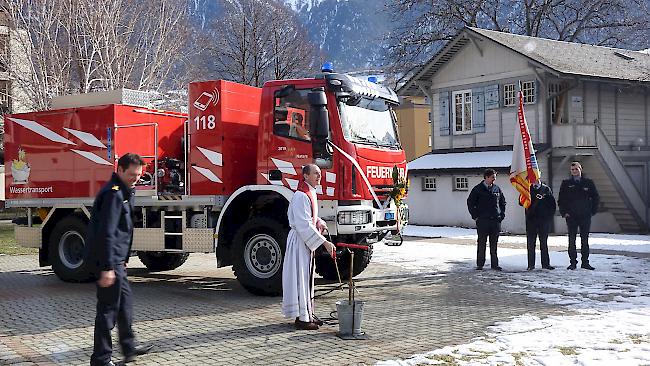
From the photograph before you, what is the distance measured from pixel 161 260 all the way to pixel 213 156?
160 inches

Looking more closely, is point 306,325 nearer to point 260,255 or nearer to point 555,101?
point 260,255

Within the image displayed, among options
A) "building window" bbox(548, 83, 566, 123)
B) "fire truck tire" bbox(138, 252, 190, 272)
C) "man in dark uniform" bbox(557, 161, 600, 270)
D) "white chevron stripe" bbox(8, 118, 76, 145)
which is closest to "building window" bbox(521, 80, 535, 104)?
"building window" bbox(548, 83, 566, 123)

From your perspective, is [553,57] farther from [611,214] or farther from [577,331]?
[577,331]

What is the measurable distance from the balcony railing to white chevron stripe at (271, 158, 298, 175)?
676 inches

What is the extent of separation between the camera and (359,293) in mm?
10812

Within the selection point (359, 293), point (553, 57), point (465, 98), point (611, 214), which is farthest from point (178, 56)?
point (359, 293)

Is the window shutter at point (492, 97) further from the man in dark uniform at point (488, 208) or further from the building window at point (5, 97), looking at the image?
the building window at point (5, 97)

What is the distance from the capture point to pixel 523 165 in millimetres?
13844

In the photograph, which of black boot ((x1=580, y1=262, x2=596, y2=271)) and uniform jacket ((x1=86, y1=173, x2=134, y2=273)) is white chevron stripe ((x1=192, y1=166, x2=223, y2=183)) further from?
black boot ((x1=580, y1=262, x2=596, y2=271))

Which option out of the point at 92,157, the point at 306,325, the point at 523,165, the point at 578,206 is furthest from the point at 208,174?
the point at 578,206

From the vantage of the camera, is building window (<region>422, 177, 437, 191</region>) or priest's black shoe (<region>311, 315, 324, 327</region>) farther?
building window (<region>422, 177, 437, 191</region>)

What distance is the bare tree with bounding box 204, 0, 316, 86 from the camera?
41562mm

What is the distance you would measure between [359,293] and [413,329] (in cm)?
270

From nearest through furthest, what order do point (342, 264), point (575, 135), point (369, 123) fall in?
point (369, 123), point (342, 264), point (575, 135)
